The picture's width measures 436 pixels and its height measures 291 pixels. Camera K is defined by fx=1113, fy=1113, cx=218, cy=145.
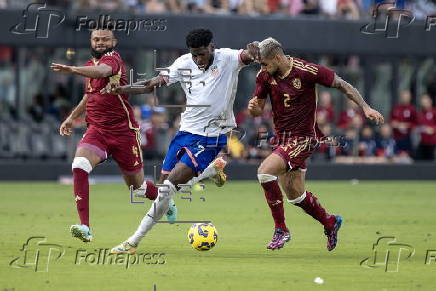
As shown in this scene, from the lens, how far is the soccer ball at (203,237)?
1185 centimetres

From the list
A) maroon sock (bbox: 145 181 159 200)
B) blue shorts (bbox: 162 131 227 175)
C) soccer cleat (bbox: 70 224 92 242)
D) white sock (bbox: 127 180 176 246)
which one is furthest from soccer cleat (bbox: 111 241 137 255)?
maroon sock (bbox: 145 181 159 200)

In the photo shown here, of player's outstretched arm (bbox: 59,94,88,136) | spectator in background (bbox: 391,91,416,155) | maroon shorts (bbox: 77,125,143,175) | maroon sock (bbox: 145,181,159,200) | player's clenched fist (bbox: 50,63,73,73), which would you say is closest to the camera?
player's clenched fist (bbox: 50,63,73,73)

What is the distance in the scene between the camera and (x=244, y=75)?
2769cm

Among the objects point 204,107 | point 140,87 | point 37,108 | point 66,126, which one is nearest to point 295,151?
point 204,107

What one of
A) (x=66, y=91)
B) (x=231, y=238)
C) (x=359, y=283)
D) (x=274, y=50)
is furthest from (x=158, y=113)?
(x=359, y=283)

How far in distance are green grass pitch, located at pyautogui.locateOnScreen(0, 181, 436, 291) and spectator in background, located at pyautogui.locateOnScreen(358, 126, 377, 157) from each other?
5030 millimetres

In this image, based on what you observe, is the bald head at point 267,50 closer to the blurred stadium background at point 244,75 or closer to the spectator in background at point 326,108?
the blurred stadium background at point 244,75

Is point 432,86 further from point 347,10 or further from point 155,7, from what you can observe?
point 155,7

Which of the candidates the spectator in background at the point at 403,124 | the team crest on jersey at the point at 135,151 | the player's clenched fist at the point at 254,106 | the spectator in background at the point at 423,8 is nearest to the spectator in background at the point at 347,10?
the spectator in background at the point at 423,8

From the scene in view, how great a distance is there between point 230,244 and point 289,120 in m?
1.72

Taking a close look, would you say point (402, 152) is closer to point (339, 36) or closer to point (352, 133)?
point (352, 133)

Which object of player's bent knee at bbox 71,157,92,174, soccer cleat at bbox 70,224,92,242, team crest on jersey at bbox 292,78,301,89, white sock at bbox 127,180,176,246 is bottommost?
soccer cleat at bbox 70,224,92,242

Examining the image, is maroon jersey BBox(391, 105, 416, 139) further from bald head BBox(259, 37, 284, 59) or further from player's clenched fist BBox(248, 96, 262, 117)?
bald head BBox(259, 37, 284, 59)

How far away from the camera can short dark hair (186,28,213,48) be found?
458 inches
